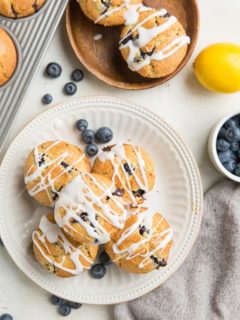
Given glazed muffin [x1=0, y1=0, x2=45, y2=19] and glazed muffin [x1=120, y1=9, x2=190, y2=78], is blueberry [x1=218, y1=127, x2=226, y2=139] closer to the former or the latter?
glazed muffin [x1=120, y1=9, x2=190, y2=78]

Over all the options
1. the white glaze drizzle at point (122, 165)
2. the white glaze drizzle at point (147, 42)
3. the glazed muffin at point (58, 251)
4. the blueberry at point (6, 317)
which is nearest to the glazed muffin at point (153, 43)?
the white glaze drizzle at point (147, 42)

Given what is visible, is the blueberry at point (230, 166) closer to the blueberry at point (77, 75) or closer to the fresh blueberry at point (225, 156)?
the fresh blueberry at point (225, 156)

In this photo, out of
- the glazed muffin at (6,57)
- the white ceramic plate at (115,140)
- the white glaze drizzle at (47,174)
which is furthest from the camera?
the white ceramic plate at (115,140)

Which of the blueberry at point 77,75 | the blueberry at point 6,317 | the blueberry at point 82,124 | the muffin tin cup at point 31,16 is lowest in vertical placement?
the blueberry at point 6,317

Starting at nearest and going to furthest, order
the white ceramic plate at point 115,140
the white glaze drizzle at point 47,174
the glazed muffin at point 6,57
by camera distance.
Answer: the glazed muffin at point 6,57
the white glaze drizzle at point 47,174
the white ceramic plate at point 115,140

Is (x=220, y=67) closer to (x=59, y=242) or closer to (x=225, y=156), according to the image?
(x=225, y=156)

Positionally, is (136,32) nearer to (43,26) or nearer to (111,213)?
(43,26)

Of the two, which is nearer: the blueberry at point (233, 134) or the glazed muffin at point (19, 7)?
the glazed muffin at point (19, 7)

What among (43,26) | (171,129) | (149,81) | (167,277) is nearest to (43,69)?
(43,26)
